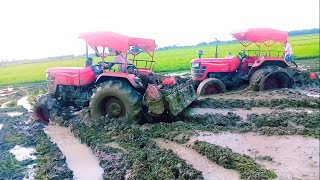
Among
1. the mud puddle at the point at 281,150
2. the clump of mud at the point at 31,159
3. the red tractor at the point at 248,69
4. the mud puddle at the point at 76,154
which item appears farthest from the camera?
the red tractor at the point at 248,69

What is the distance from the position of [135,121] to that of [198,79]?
17.0 feet

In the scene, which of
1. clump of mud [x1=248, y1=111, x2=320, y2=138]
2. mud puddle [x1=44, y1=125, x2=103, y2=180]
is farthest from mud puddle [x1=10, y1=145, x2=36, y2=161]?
clump of mud [x1=248, y1=111, x2=320, y2=138]

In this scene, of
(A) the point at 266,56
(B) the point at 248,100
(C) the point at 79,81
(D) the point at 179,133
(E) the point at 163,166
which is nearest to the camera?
(E) the point at 163,166

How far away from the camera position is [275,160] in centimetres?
528

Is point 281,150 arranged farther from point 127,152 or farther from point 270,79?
point 270,79

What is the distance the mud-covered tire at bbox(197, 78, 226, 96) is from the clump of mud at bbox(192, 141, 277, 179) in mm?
5421

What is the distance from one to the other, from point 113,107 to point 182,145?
228cm

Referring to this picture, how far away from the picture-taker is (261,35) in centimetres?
1170

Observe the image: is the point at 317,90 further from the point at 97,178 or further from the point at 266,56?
the point at 97,178

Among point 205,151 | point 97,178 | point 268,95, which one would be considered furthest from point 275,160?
point 268,95

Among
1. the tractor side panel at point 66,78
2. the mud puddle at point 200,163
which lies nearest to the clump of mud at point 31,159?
the tractor side panel at point 66,78

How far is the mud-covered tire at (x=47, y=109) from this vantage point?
8.84m

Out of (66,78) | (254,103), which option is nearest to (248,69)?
(254,103)

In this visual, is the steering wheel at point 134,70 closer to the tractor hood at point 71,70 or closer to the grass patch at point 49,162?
the tractor hood at point 71,70
